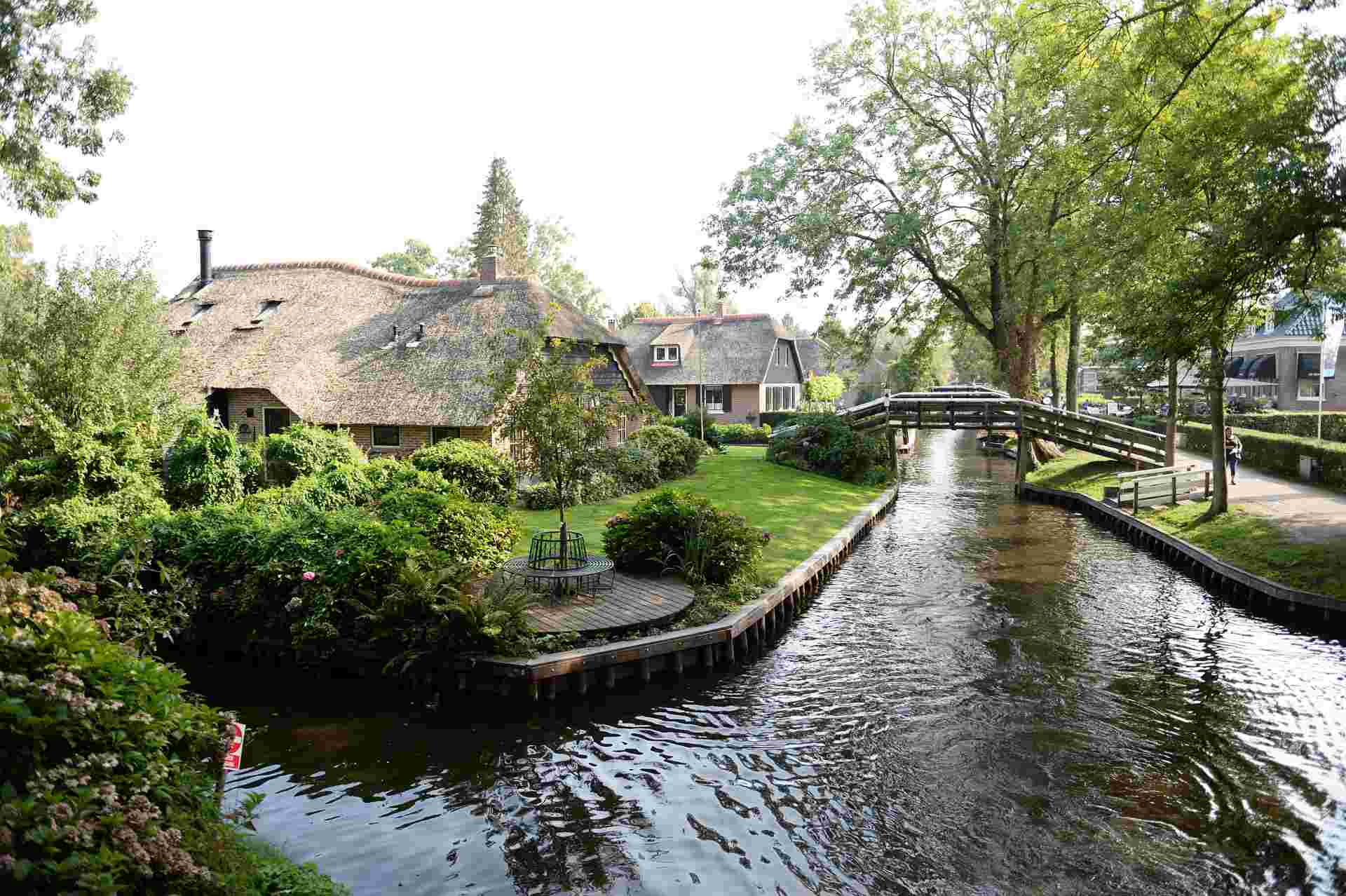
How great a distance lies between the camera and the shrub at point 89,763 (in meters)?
4.03

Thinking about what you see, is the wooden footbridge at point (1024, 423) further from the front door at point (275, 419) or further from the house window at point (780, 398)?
the house window at point (780, 398)

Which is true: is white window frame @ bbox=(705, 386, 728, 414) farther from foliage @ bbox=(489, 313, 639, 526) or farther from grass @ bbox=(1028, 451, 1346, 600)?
foliage @ bbox=(489, 313, 639, 526)

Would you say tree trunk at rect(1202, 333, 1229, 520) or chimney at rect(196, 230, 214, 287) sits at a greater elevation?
chimney at rect(196, 230, 214, 287)

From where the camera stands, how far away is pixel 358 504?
18.1 meters

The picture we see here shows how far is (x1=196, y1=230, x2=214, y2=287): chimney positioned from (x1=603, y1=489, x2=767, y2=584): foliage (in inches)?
1142

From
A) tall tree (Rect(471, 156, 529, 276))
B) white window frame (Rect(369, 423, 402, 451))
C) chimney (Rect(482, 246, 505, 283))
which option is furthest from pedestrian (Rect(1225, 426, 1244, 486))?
tall tree (Rect(471, 156, 529, 276))

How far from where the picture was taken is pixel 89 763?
14.7ft

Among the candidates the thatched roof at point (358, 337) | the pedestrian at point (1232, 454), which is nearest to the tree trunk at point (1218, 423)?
the pedestrian at point (1232, 454)

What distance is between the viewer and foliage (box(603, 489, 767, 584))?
49.4ft

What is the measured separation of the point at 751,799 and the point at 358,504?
1191 cm

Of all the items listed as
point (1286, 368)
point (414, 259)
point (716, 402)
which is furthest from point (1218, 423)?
point (414, 259)

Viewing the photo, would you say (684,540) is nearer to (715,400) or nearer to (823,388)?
(715,400)

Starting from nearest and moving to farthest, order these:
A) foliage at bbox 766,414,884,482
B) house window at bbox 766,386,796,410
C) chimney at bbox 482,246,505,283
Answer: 1. foliage at bbox 766,414,884,482
2. chimney at bbox 482,246,505,283
3. house window at bbox 766,386,796,410

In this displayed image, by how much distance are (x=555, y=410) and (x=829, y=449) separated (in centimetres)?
1951
